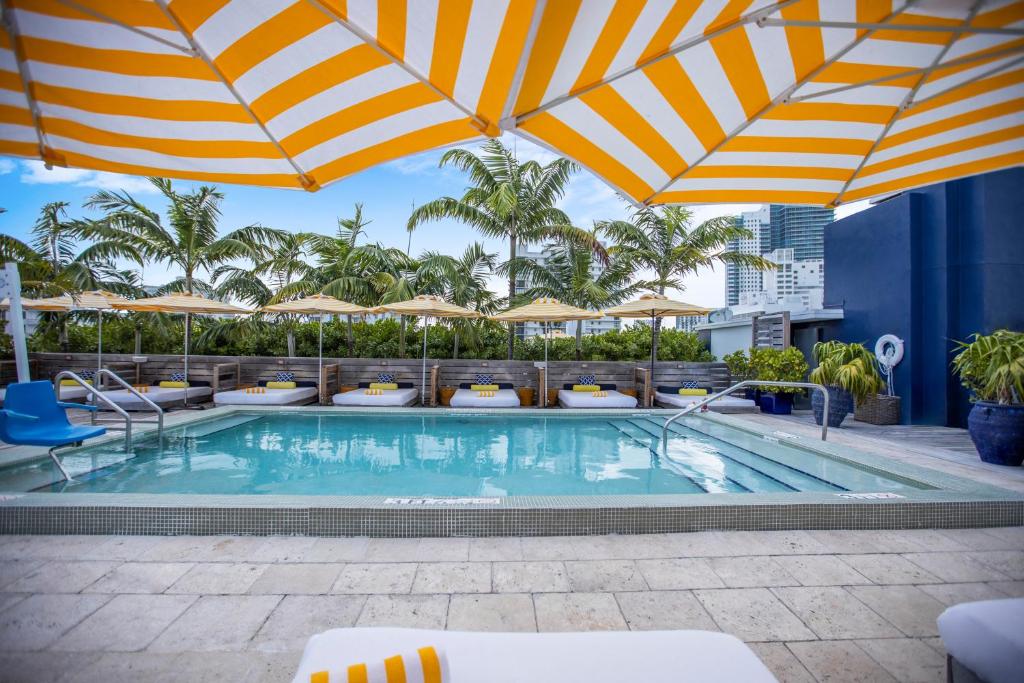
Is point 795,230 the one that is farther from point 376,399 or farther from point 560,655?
point 560,655

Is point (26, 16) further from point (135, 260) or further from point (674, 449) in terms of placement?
point (135, 260)

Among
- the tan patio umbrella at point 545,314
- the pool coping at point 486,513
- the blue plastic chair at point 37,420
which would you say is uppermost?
the tan patio umbrella at point 545,314

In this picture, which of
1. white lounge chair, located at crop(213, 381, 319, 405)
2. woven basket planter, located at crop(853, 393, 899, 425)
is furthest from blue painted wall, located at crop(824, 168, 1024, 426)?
white lounge chair, located at crop(213, 381, 319, 405)

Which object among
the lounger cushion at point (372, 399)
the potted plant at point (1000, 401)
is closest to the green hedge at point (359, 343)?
the lounger cushion at point (372, 399)

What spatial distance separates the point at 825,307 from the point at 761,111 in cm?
1190

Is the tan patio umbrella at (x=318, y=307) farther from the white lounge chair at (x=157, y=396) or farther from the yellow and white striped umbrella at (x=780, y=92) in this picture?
the yellow and white striped umbrella at (x=780, y=92)

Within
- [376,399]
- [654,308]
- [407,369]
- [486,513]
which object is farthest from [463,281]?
[486,513]

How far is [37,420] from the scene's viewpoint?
511 centimetres

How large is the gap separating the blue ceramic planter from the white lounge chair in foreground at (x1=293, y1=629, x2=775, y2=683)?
7.15 m

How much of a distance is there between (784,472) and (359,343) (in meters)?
10.8

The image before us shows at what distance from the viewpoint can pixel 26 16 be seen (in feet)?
6.75

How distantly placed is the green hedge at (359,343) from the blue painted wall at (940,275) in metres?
4.37

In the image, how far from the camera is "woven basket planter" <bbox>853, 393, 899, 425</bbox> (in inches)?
376

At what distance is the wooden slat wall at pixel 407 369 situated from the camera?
11.2 m
